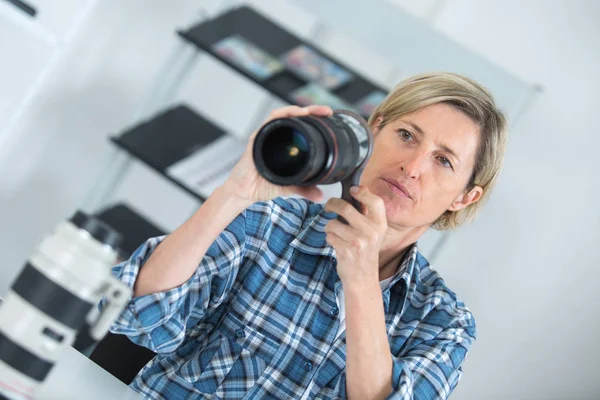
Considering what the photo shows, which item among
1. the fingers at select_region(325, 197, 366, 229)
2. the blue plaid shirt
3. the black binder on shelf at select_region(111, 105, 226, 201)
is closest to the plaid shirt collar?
the blue plaid shirt

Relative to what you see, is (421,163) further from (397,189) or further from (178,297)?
(178,297)

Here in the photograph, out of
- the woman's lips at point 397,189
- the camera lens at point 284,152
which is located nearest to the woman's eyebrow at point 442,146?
the woman's lips at point 397,189

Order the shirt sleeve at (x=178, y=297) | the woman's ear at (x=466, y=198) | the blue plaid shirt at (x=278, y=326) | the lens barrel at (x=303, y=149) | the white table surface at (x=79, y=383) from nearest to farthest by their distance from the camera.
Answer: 1. the lens barrel at (x=303, y=149)
2. the white table surface at (x=79, y=383)
3. the shirt sleeve at (x=178, y=297)
4. the blue plaid shirt at (x=278, y=326)
5. the woman's ear at (x=466, y=198)

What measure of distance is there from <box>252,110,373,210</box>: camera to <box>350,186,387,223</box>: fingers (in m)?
0.07

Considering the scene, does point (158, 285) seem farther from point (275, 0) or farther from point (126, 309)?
point (275, 0)

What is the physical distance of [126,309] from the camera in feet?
3.91

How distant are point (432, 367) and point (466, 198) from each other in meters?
Answer: 0.34

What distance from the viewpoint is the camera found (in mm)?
981

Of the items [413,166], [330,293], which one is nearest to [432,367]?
[330,293]

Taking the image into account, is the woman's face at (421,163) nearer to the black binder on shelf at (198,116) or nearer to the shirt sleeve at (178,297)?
the shirt sleeve at (178,297)

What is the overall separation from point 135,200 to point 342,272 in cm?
181

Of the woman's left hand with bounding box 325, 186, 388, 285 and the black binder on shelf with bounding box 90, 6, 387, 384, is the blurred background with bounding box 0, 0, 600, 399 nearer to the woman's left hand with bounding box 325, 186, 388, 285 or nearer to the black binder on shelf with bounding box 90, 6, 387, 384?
the black binder on shelf with bounding box 90, 6, 387, 384

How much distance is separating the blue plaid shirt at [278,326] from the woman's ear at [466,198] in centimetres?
14

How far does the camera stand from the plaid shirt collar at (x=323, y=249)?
139cm
